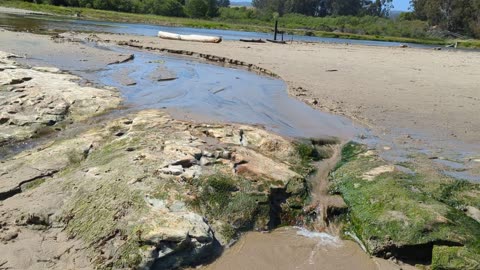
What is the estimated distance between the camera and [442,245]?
196 inches

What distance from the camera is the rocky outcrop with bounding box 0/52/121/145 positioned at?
8.28 metres

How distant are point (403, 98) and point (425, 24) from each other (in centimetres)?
9693

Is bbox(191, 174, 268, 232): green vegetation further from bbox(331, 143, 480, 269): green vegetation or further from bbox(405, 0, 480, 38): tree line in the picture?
bbox(405, 0, 480, 38): tree line

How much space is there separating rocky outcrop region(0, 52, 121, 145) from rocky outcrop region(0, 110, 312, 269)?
1.33m

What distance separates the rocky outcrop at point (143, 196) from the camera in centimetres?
462

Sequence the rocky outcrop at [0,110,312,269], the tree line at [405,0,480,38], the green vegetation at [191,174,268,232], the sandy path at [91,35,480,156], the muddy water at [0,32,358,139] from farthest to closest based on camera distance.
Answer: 1. the tree line at [405,0,480,38]
2. the muddy water at [0,32,358,139]
3. the sandy path at [91,35,480,156]
4. the green vegetation at [191,174,268,232]
5. the rocky outcrop at [0,110,312,269]

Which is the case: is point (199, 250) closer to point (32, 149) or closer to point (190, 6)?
point (32, 149)

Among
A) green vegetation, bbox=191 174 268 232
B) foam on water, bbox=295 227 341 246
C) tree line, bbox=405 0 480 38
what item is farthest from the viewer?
tree line, bbox=405 0 480 38

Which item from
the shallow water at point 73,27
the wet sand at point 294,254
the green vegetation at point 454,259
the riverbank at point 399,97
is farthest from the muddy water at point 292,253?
the shallow water at point 73,27

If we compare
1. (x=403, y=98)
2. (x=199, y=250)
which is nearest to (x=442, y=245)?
(x=199, y=250)

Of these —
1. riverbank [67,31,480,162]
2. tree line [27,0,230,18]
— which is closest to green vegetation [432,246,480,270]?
riverbank [67,31,480,162]

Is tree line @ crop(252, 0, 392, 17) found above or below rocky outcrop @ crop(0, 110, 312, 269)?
above

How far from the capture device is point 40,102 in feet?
30.8

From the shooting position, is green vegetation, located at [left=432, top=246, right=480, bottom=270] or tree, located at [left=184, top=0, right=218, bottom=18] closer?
green vegetation, located at [left=432, top=246, right=480, bottom=270]
